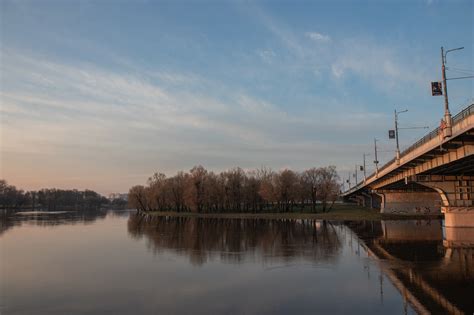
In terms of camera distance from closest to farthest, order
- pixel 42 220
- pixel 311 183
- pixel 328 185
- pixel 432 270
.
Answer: pixel 432 270
pixel 42 220
pixel 328 185
pixel 311 183

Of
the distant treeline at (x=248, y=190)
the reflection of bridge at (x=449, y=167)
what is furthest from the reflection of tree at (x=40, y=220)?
the reflection of bridge at (x=449, y=167)

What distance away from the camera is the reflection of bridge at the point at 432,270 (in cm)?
1520

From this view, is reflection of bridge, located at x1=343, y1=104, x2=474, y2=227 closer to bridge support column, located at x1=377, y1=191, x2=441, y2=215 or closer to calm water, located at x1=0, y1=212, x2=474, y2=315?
calm water, located at x1=0, y1=212, x2=474, y2=315

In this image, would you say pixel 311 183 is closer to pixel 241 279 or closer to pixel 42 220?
pixel 42 220

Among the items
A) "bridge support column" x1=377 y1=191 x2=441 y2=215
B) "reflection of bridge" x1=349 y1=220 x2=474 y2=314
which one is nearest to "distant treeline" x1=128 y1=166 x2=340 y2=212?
"bridge support column" x1=377 y1=191 x2=441 y2=215

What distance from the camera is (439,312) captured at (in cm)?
1386

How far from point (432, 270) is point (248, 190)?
90.2 meters

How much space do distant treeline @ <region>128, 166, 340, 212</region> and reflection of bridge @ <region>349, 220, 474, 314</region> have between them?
61.7 meters

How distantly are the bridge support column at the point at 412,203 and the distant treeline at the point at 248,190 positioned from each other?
12.5m

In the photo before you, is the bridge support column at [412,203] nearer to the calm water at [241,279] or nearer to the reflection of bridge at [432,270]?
the reflection of bridge at [432,270]

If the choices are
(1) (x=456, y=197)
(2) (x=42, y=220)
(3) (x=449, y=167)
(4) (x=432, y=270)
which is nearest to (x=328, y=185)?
(1) (x=456, y=197)

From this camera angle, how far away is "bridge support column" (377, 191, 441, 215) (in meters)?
84.9

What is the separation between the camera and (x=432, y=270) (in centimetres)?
2197

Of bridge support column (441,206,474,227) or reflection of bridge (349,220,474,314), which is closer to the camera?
reflection of bridge (349,220,474,314)
